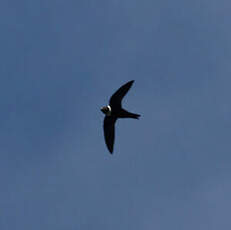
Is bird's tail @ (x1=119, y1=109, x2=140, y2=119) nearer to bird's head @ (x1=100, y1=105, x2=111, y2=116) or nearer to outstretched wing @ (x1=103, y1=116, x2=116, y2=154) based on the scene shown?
outstretched wing @ (x1=103, y1=116, x2=116, y2=154)

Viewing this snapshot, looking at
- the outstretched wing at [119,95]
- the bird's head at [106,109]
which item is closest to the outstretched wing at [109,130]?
the bird's head at [106,109]

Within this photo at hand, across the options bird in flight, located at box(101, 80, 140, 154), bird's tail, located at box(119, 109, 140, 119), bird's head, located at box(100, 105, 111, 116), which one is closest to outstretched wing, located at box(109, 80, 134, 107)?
bird in flight, located at box(101, 80, 140, 154)

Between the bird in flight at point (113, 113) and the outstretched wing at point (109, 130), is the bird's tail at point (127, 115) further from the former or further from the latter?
the outstretched wing at point (109, 130)

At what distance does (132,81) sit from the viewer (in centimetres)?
8456

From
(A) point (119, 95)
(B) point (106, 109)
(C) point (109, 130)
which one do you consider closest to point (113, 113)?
(B) point (106, 109)

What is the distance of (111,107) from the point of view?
85.8 m

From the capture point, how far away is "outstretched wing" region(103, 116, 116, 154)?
86.9 metres

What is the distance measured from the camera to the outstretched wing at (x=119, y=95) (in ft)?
277

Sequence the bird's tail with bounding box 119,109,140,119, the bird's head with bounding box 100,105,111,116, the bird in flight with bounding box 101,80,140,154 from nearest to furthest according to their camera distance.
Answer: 1. the bird in flight with bounding box 101,80,140,154
2. the bird's head with bounding box 100,105,111,116
3. the bird's tail with bounding box 119,109,140,119

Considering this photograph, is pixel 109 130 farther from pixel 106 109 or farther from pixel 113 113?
pixel 106 109

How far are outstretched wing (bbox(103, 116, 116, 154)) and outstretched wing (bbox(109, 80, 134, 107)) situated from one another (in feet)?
5.77

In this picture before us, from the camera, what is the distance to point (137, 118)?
86.1 metres

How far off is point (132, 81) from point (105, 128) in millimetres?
4539

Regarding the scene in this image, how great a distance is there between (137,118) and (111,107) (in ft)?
6.57
